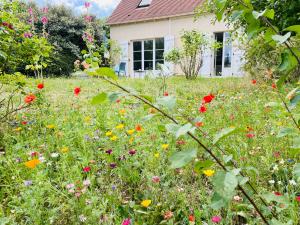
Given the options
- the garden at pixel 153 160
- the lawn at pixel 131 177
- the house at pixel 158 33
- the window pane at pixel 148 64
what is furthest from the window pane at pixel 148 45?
the lawn at pixel 131 177

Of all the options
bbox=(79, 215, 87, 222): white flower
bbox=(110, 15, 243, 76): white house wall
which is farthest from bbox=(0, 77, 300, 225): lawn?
bbox=(110, 15, 243, 76): white house wall

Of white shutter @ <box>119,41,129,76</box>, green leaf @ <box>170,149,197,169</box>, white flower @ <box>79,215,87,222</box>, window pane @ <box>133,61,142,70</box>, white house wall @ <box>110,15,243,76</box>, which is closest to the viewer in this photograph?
green leaf @ <box>170,149,197,169</box>

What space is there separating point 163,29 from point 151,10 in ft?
4.86

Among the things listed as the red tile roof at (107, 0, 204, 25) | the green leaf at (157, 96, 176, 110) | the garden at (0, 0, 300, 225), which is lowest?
the garden at (0, 0, 300, 225)

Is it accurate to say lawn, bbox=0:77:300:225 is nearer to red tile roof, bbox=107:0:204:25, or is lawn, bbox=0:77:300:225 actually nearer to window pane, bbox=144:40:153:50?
red tile roof, bbox=107:0:204:25

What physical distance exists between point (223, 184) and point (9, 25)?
2.73 m

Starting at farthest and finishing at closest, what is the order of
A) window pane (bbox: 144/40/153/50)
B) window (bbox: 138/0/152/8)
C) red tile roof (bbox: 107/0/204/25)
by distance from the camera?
1. window (bbox: 138/0/152/8)
2. window pane (bbox: 144/40/153/50)
3. red tile roof (bbox: 107/0/204/25)

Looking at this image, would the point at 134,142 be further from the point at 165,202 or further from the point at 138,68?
the point at 138,68

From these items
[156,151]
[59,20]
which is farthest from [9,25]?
[59,20]

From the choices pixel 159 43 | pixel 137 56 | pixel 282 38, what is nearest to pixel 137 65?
pixel 137 56

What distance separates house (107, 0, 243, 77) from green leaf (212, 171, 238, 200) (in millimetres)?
12942

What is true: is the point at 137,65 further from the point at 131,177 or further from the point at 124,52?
the point at 131,177

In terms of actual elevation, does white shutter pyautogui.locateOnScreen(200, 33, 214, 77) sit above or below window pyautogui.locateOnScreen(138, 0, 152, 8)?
below

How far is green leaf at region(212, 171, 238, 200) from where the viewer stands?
0.52 metres
